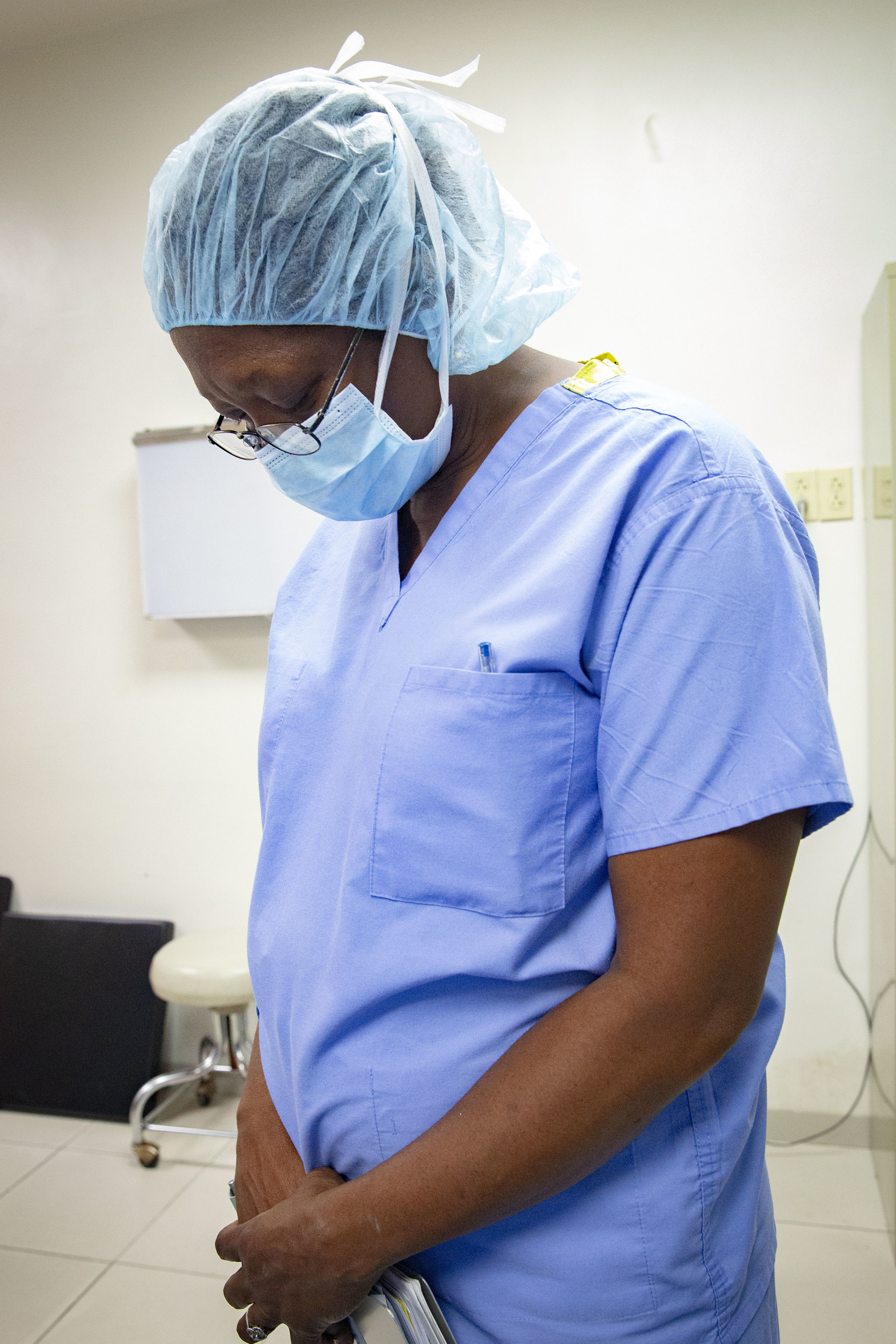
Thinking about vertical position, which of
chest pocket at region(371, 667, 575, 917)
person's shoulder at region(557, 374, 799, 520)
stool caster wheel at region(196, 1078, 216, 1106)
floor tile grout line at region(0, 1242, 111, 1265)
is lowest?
floor tile grout line at region(0, 1242, 111, 1265)

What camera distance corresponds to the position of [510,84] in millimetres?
2295

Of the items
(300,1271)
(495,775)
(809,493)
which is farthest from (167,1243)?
(809,493)

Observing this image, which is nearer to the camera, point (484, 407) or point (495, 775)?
point (495, 775)

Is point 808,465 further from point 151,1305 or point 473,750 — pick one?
point 151,1305

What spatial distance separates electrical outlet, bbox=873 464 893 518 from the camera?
186cm

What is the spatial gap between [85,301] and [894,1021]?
283 centimetres

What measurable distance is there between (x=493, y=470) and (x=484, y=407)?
81mm

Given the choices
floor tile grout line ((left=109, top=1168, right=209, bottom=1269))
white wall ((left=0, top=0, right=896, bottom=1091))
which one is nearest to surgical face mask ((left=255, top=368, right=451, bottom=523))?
white wall ((left=0, top=0, right=896, bottom=1091))

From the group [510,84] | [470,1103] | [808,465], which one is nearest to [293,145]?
[470,1103]

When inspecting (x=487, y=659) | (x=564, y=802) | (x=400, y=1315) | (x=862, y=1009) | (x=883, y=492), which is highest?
(x=883, y=492)

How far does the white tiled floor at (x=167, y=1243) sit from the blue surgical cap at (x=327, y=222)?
5.65ft

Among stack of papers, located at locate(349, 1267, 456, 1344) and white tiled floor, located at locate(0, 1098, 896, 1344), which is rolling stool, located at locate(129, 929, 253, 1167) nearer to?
white tiled floor, located at locate(0, 1098, 896, 1344)

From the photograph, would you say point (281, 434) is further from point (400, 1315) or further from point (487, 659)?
point (400, 1315)

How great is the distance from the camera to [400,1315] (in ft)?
2.23
